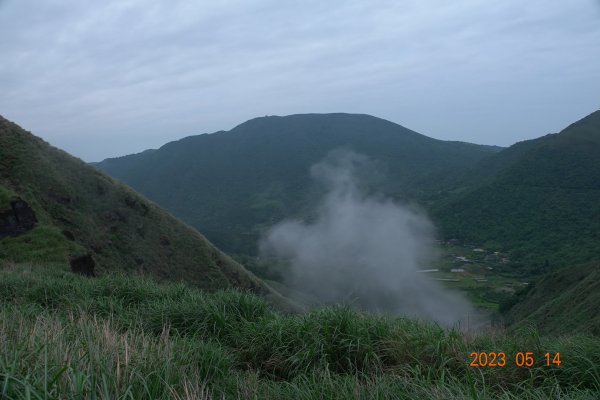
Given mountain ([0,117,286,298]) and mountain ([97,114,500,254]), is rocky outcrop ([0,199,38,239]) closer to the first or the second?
mountain ([0,117,286,298])

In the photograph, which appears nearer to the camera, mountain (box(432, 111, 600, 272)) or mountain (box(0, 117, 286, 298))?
mountain (box(0, 117, 286, 298))

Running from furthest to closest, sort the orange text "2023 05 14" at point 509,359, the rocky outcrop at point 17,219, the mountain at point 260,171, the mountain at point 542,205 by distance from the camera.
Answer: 1. the mountain at point 260,171
2. the mountain at point 542,205
3. the rocky outcrop at point 17,219
4. the orange text "2023 05 14" at point 509,359

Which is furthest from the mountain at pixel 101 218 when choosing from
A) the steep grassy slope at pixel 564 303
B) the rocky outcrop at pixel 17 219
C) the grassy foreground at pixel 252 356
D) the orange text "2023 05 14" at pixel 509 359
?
the orange text "2023 05 14" at pixel 509 359

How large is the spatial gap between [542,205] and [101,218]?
63773 mm

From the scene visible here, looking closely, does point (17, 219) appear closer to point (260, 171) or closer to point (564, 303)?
point (564, 303)

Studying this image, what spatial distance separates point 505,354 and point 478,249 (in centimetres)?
7250

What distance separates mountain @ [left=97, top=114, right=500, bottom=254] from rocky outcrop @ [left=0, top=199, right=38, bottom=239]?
63661 millimetres

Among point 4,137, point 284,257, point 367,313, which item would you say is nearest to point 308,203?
point 284,257

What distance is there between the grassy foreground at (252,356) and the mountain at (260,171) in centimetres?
7785

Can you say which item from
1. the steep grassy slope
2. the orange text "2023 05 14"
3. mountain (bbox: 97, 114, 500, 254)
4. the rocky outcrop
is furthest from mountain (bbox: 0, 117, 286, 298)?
mountain (bbox: 97, 114, 500, 254)

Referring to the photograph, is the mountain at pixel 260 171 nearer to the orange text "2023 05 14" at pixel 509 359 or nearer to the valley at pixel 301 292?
the valley at pixel 301 292

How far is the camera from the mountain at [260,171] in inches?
4690

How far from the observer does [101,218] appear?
26.1 m

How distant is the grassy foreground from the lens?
2974mm
